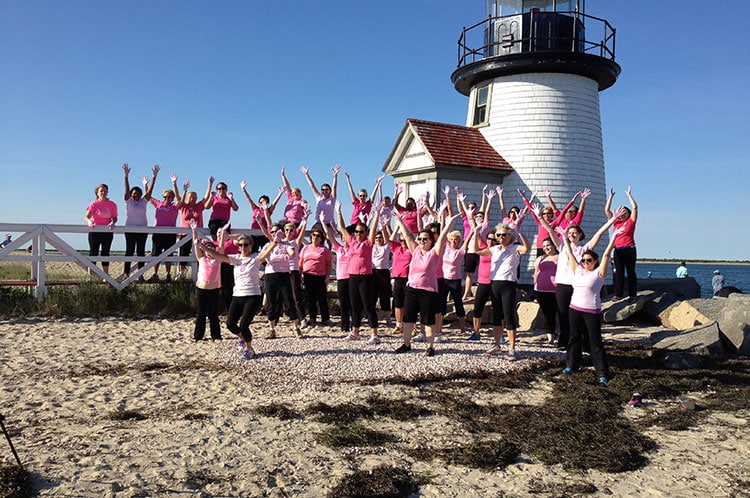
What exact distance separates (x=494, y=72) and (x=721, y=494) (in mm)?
15158

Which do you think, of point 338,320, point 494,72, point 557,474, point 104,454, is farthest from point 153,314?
point 494,72

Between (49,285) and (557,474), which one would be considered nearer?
(557,474)

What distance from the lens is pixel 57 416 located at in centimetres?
557

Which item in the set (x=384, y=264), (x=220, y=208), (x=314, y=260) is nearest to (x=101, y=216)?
(x=220, y=208)

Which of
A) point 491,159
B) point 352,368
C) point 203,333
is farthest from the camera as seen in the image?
point 491,159

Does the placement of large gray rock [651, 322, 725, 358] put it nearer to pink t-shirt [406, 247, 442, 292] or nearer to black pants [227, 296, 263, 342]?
pink t-shirt [406, 247, 442, 292]

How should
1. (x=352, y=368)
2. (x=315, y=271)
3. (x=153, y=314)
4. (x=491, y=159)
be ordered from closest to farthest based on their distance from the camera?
(x=352, y=368)
(x=315, y=271)
(x=153, y=314)
(x=491, y=159)

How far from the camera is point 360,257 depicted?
9.12 metres

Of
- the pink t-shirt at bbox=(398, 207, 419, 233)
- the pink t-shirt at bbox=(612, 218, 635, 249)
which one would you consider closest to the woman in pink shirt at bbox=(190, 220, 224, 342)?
the pink t-shirt at bbox=(398, 207, 419, 233)

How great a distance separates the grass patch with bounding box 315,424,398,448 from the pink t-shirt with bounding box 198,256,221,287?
439 centimetres

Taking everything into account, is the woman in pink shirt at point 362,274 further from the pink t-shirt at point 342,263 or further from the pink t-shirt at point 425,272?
the pink t-shirt at point 425,272

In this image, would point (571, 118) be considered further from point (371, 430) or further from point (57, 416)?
point (57, 416)

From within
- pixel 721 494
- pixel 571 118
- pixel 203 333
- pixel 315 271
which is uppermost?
pixel 571 118

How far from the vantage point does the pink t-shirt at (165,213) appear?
12.3 metres
